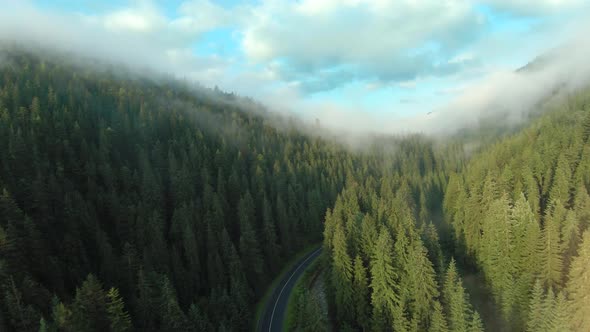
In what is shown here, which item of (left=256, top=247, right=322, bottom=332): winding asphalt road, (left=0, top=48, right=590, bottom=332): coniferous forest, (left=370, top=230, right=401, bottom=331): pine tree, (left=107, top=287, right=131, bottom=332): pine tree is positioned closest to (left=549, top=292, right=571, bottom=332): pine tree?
(left=0, top=48, right=590, bottom=332): coniferous forest

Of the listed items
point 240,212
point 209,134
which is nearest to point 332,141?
point 209,134

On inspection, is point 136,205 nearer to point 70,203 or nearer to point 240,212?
point 70,203

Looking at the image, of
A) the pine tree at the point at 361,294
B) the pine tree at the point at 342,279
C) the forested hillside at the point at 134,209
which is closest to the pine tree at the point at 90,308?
the forested hillside at the point at 134,209

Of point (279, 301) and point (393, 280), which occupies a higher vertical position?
point (393, 280)

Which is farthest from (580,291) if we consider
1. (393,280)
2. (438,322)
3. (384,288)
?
(384,288)

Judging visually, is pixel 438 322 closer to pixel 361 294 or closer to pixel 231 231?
pixel 361 294

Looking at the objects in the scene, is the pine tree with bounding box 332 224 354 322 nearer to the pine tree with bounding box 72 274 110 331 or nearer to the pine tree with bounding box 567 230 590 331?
the pine tree with bounding box 567 230 590 331
